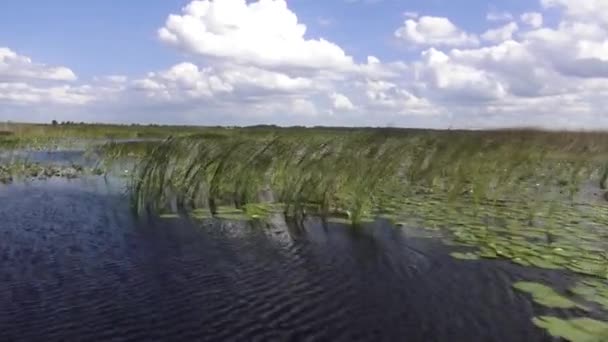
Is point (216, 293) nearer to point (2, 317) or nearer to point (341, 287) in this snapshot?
point (341, 287)

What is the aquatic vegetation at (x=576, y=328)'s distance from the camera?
6.93 m

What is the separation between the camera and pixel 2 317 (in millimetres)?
7211

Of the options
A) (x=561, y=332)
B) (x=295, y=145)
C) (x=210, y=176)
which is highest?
(x=295, y=145)

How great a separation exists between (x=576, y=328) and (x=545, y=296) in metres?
1.23

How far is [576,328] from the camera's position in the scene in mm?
7203

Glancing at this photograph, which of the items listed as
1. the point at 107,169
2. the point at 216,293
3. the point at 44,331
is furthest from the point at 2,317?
the point at 107,169

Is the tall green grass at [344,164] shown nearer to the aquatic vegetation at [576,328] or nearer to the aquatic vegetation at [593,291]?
the aquatic vegetation at [593,291]

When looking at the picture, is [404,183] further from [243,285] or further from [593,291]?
[243,285]

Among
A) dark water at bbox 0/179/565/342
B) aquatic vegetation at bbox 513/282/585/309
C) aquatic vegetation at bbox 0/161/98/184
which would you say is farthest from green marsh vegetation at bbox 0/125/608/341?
aquatic vegetation at bbox 0/161/98/184

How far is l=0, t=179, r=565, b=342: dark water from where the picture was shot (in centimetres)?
705

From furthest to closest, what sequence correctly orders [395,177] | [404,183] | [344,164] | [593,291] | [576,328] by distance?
[404,183] < [395,177] < [344,164] < [593,291] < [576,328]

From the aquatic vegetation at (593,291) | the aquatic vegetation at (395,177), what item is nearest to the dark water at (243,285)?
the aquatic vegetation at (593,291)

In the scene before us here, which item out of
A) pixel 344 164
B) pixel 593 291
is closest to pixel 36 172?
pixel 344 164

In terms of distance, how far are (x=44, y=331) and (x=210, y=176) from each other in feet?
33.8
